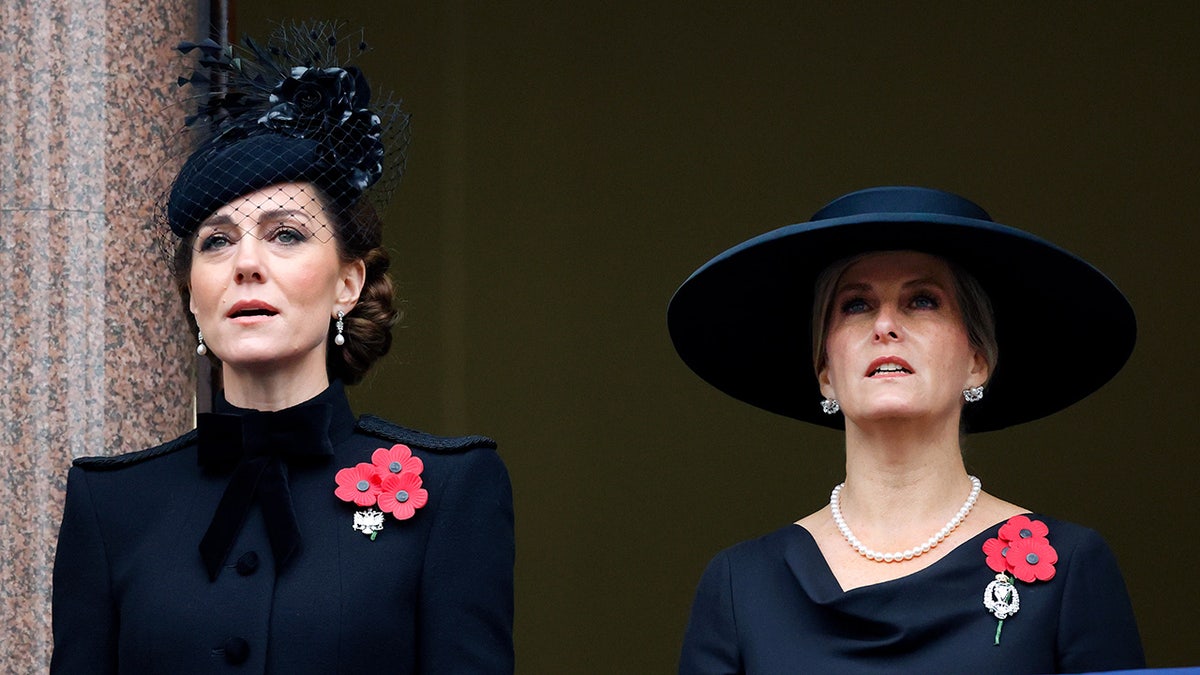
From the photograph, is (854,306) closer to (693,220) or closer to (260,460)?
(260,460)

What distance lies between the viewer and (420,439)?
12.0 ft

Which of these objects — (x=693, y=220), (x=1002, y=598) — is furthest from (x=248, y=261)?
(x=693, y=220)

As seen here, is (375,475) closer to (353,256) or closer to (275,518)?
(275,518)

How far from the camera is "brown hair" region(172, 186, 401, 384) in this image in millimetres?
3709

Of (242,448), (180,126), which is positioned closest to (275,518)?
(242,448)

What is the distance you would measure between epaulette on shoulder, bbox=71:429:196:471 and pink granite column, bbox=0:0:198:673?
63 cm

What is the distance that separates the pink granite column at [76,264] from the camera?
4375mm

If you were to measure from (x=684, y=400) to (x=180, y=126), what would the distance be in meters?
4.15

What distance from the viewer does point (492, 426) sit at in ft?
27.2

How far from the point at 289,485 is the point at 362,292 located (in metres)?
0.41

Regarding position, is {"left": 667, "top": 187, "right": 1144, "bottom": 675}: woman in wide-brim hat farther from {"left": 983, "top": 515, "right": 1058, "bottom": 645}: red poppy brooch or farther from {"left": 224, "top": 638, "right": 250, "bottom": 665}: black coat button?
{"left": 224, "top": 638, "right": 250, "bottom": 665}: black coat button

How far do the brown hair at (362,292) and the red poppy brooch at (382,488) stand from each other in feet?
0.80

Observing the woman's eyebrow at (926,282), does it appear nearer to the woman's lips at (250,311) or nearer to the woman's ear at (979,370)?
the woman's ear at (979,370)

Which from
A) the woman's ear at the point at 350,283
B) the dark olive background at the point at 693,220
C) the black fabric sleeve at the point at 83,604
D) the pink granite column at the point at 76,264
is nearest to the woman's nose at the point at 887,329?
the woman's ear at the point at 350,283
